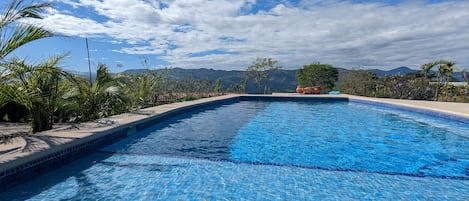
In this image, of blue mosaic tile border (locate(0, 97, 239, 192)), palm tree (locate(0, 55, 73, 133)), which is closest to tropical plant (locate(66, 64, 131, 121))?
palm tree (locate(0, 55, 73, 133))

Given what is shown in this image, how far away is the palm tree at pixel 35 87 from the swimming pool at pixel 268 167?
1236 mm

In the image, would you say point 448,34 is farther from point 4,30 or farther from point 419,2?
point 4,30

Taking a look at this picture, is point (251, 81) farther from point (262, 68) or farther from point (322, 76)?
point (322, 76)

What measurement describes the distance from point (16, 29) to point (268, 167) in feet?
12.2

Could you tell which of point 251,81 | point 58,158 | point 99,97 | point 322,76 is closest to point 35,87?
point 58,158

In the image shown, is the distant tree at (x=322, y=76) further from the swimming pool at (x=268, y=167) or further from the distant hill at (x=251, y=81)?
the swimming pool at (x=268, y=167)

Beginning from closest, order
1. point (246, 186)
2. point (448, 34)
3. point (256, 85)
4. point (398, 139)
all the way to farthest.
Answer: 1. point (246, 186)
2. point (398, 139)
3. point (448, 34)
4. point (256, 85)

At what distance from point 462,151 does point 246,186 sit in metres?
4.35

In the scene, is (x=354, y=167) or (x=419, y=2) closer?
(x=354, y=167)

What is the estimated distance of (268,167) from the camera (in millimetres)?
3803

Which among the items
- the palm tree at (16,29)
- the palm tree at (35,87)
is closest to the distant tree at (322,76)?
the palm tree at (35,87)

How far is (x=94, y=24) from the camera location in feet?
38.8

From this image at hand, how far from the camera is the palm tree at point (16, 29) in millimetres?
3488

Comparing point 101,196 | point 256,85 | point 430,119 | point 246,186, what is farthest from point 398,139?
point 256,85
